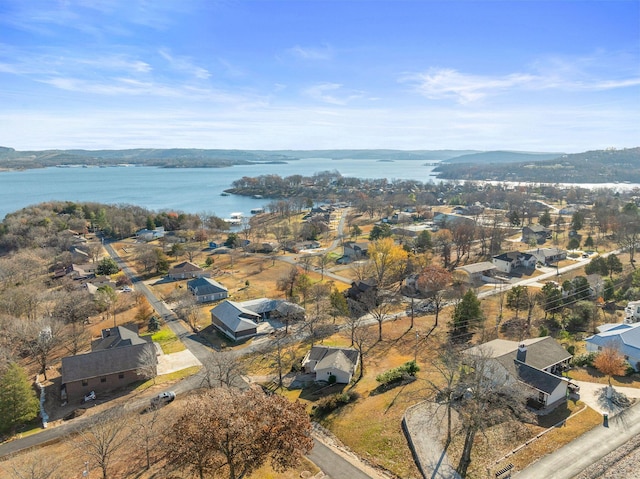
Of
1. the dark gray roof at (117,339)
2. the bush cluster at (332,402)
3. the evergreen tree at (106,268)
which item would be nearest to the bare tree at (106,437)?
the dark gray roof at (117,339)

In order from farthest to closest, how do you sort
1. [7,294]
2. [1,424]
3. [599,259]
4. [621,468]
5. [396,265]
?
1. [396,265]
2. [599,259]
3. [7,294]
4. [1,424]
5. [621,468]

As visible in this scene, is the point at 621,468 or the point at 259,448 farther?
the point at 621,468

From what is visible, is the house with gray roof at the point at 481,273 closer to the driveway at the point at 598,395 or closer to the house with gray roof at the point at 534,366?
the house with gray roof at the point at 534,366

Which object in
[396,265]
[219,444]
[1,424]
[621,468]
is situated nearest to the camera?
[219,444]

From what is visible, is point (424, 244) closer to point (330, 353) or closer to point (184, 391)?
point (330, 353)

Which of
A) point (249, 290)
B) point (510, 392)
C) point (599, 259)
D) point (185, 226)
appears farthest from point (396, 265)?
point (185, 226)

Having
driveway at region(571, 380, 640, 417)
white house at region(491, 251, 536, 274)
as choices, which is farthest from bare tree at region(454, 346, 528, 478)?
white house at region(491, 251, 536, 274)

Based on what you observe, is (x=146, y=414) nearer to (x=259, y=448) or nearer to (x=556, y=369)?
(x=259, y=448)

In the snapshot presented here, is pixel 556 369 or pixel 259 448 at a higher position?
pixel 259 448
